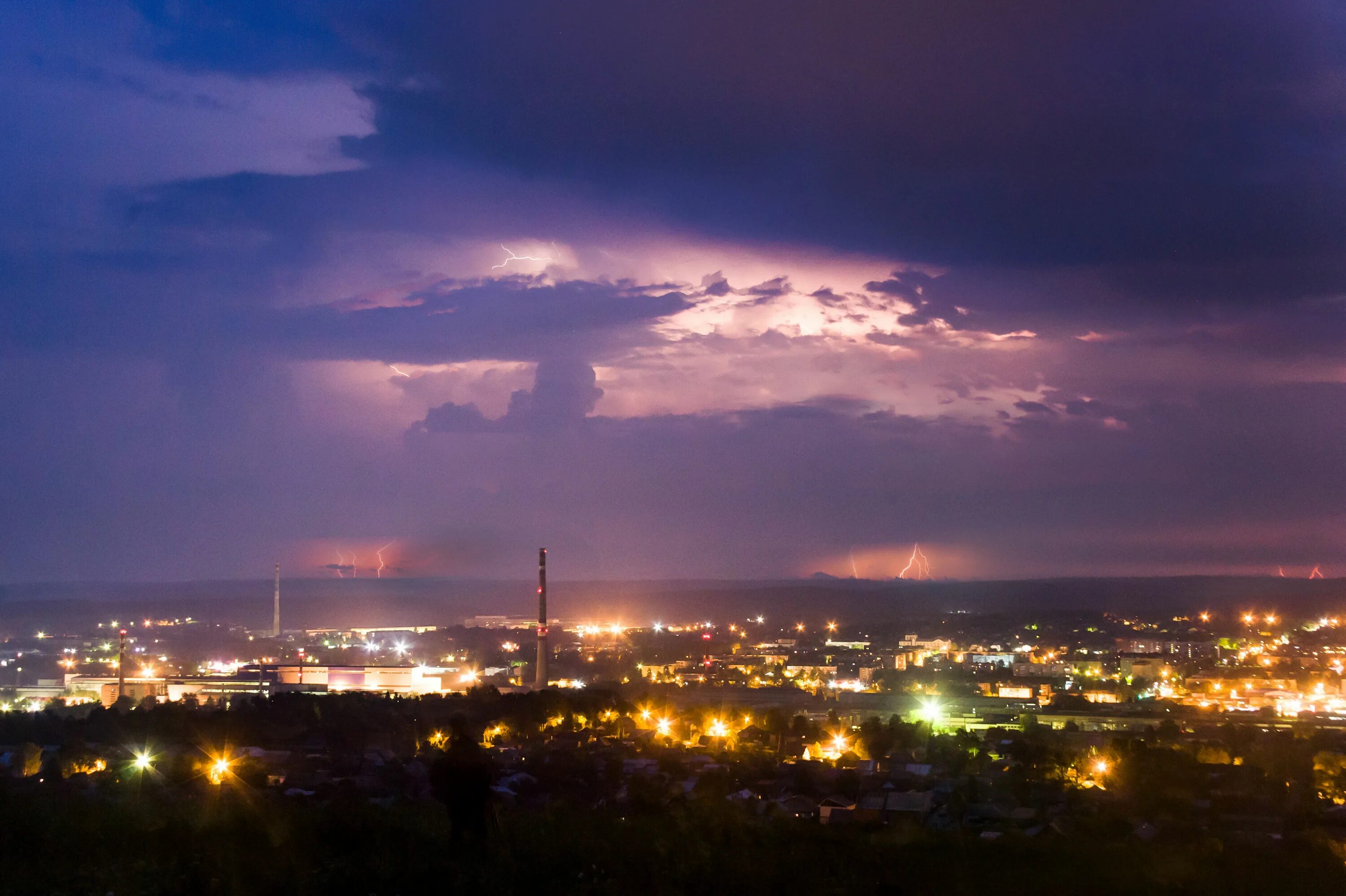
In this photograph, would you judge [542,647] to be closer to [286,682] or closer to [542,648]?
[542,648]

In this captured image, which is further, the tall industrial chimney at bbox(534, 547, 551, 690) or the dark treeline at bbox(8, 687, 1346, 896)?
the tall industrial chimney at bbox(534, 547, 551, 690)

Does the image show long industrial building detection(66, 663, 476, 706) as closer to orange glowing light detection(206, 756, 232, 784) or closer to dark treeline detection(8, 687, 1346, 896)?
orange glowing light detection(206, 756, 232, 784)

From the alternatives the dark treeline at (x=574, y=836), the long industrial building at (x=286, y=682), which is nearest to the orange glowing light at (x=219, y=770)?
the dark treeline at (x=574, y=836)

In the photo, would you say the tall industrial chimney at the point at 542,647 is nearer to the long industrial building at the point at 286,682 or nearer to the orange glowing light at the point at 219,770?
the long industrial building at the point at 286,682

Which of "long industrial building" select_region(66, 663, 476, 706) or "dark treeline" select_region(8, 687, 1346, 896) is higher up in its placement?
"dark treeline" select_region(8, 687, 1346, 896)

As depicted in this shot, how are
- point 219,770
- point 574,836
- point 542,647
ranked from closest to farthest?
1. point 574,836
2. point 219,770
3. point 542,647

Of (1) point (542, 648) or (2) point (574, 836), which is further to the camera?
(1) point (542, 648)

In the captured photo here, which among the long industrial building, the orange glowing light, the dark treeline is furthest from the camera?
the long industrial building

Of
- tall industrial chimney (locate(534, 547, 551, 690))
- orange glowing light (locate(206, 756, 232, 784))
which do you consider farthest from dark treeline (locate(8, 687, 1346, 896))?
tall industrial chimney (locate(534, 547, 551, 690))

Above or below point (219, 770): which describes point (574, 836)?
above

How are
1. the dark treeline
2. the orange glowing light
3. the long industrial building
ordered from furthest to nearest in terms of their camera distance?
the long industrial building → the orange glowing light → the dark treeline

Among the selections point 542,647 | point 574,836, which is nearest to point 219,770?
point 574,836
